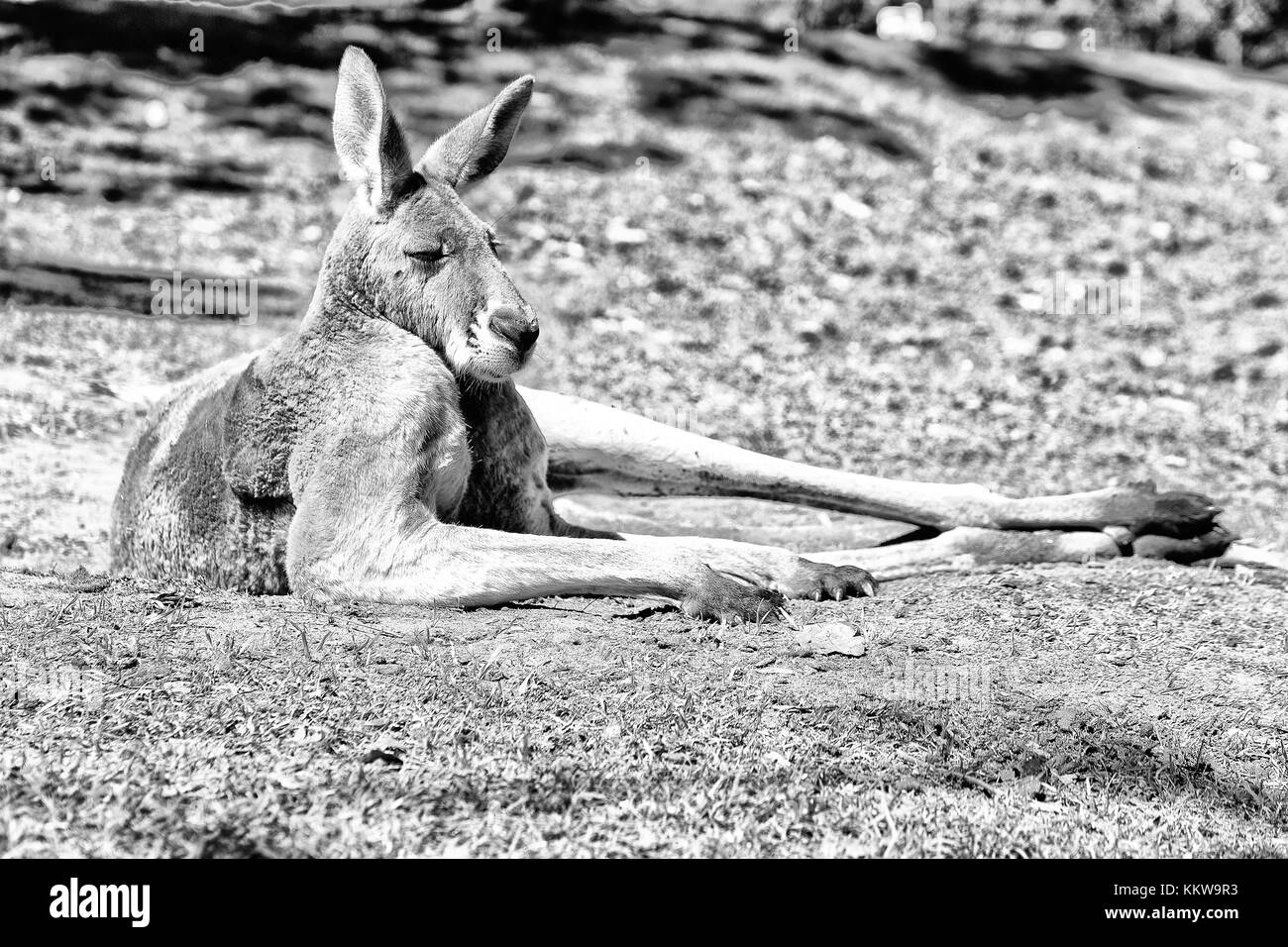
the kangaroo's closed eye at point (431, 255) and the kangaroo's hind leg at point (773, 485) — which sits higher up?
the kangaroo's closed eye at point (431, 255)

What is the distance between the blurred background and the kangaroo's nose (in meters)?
2.14

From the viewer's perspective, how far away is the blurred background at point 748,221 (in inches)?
318

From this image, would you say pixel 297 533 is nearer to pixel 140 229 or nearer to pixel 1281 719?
pixel 1281 719

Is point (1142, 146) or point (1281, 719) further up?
point (1142, 146)

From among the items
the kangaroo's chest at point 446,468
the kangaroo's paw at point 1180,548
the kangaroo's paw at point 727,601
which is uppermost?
the kangaroo's chest at point 446,468

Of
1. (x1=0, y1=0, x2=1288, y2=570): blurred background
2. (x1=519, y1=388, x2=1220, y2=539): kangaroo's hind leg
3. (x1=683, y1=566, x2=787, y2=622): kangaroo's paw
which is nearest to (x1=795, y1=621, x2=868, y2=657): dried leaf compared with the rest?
(x1=683, y1=566, x2=787, y2=622): kangaroo's paw

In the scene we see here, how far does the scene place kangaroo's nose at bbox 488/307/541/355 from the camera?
4293mm

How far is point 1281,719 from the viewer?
4.01 meters

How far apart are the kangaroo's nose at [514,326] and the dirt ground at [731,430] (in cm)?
77

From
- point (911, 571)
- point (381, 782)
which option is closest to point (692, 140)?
point (911, 571)

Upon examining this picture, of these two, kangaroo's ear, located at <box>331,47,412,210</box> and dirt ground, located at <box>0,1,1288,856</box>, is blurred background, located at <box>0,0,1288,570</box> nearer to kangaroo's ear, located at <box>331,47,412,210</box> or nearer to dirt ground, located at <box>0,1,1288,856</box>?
dirt ground, located at <box>0,1,1288,856</box>

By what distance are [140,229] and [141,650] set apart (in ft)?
22.7

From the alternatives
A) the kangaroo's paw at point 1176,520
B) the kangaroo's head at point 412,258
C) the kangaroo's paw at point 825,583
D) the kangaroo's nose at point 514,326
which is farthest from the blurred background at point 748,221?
the kangaroo's paw at point 825,583

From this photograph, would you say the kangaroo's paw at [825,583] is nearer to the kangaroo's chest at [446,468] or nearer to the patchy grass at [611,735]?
the patchy grass at [611,735]
